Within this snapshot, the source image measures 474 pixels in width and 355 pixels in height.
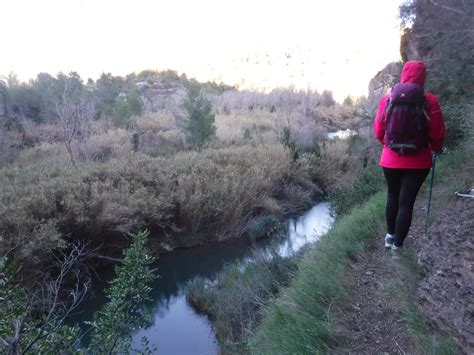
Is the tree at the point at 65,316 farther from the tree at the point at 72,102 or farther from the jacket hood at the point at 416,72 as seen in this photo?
the tree at the point at 72,102

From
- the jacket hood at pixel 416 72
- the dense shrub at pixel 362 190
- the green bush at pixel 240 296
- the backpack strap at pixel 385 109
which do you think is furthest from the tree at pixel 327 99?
the jacket hood at pixel 416 72

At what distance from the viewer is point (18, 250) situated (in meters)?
7.54

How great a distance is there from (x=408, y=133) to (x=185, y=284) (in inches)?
293

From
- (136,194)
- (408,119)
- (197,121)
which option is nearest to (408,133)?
(408,119)

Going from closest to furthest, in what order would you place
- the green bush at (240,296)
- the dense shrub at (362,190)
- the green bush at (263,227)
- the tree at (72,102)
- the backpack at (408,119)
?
the backpack at (408,119), the green bush at (240,296), the dense shrub at (362,190), the green bush at (263,227), the tree at (72,102)

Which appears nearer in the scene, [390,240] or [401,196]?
[401,196]

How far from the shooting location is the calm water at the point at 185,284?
750cm

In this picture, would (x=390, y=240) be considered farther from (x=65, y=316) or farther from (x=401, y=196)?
(x=65, y=316)

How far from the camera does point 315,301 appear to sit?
4.16 meters

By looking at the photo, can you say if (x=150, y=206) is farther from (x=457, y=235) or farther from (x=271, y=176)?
(x=457, y=235)

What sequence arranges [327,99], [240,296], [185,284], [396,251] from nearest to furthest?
[396,251] → [240,296] → [185,284] → [327,99]

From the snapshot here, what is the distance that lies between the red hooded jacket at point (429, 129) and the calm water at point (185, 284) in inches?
186

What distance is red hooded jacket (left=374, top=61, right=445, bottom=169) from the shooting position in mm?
3715

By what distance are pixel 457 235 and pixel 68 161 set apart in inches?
520
